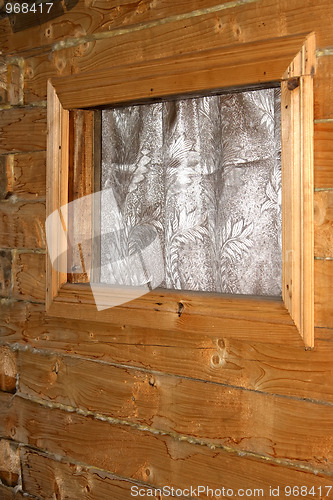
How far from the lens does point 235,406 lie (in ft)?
5.42

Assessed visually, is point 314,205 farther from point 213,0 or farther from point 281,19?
point 213,0

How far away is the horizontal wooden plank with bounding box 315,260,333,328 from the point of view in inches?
58.6

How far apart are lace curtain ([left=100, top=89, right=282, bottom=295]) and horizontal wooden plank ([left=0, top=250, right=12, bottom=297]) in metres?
0.41

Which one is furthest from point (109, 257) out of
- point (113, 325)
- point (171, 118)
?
point (171, 118)

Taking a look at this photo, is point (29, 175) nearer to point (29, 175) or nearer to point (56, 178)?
point (29, 175)

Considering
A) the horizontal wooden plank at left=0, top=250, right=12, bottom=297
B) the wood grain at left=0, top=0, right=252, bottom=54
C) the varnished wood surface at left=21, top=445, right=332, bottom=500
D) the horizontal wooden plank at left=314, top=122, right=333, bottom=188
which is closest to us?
the horizontal wooden plank at left=314, top=122, right=333, bottom=188

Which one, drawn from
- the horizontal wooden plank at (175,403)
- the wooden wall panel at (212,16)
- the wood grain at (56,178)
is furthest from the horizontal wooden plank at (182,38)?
the horizontal wooden plank at (175,403)

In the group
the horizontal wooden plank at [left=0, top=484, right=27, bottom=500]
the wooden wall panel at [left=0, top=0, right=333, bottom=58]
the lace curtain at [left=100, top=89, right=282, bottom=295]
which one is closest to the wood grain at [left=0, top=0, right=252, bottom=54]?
the wooden wall panel at [left=0, top=0, right=333, bottom=58]

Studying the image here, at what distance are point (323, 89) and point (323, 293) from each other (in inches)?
20.5

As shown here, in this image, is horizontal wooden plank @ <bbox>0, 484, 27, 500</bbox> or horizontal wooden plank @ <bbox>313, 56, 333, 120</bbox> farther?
horizontal wooden plank @ <bbox>0, 484, 27, 500</bbox>

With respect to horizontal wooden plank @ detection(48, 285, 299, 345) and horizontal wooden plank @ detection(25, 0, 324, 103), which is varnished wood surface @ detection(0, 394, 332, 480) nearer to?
horizontal wooden plank @ detection(48, 285, 299, 345)

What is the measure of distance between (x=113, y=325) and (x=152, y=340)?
0.50 feet

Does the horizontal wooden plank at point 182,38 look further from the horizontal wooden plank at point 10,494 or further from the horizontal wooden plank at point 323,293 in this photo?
the horizontal wooden plank at point 10,494
